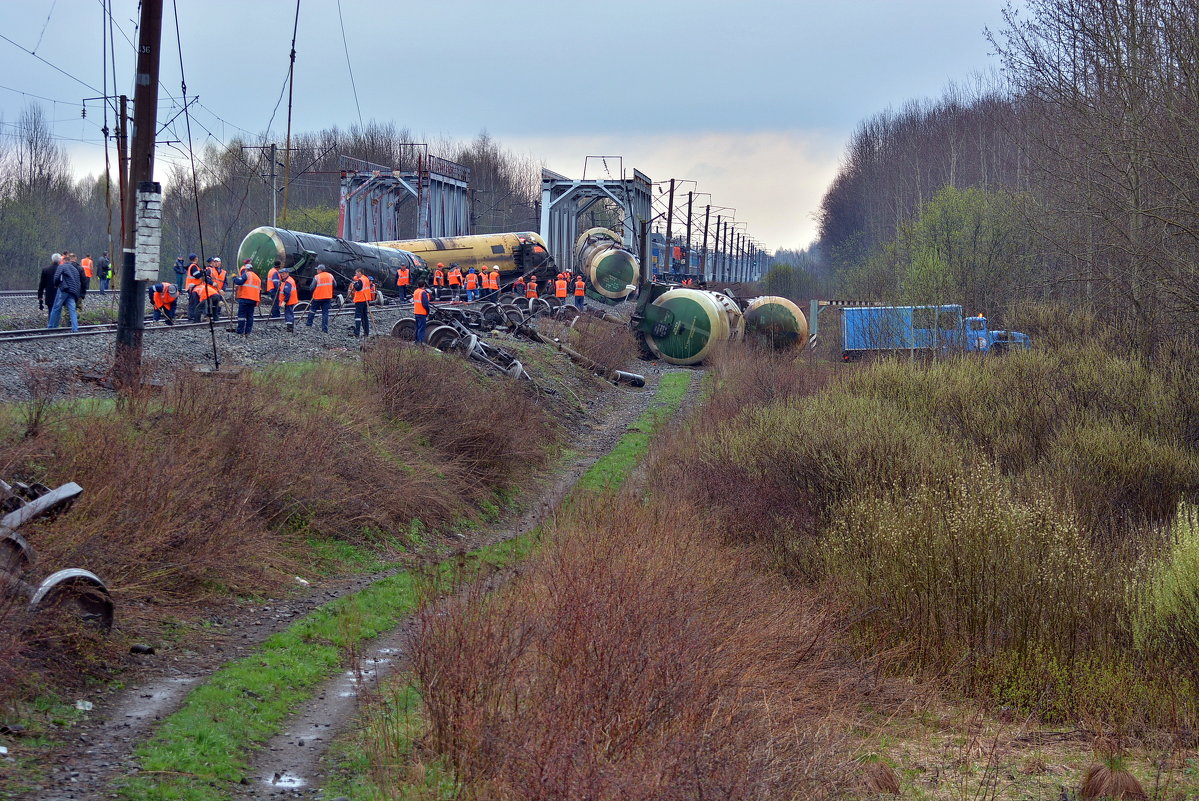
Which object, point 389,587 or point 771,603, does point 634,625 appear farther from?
point 389,587

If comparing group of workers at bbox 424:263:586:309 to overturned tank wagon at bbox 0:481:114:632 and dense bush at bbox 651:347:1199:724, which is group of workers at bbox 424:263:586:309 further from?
overturned tank wagon at bbox 0:481:114:632

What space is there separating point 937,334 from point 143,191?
685 inches

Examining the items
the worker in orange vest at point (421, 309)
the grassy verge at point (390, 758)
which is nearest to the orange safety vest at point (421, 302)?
the worker in orange vest at point (421, 309)

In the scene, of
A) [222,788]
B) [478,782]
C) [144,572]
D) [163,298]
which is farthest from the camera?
[163,298]

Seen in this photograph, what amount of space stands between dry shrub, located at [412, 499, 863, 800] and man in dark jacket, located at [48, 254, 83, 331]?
15724 millimetres

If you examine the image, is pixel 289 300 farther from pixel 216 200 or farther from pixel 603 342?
pixel 216 200

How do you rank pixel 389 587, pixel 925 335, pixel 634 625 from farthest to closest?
1. pixel 925 335
2. pixel 389 587
3. pixel 634 625

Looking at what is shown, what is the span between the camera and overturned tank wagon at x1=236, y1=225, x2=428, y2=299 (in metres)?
32.4

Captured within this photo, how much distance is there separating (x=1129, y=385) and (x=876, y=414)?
5.17 meters

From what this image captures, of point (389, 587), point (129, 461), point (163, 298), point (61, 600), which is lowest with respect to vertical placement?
point (389, 587)

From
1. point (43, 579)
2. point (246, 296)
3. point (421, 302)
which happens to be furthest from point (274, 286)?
point (43, 579)

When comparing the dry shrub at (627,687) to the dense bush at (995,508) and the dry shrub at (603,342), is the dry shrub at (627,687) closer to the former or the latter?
the dense bush at (995,508)

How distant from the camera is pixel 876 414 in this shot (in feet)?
48.2

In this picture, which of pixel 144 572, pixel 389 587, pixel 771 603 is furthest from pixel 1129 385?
pixel 144 572
